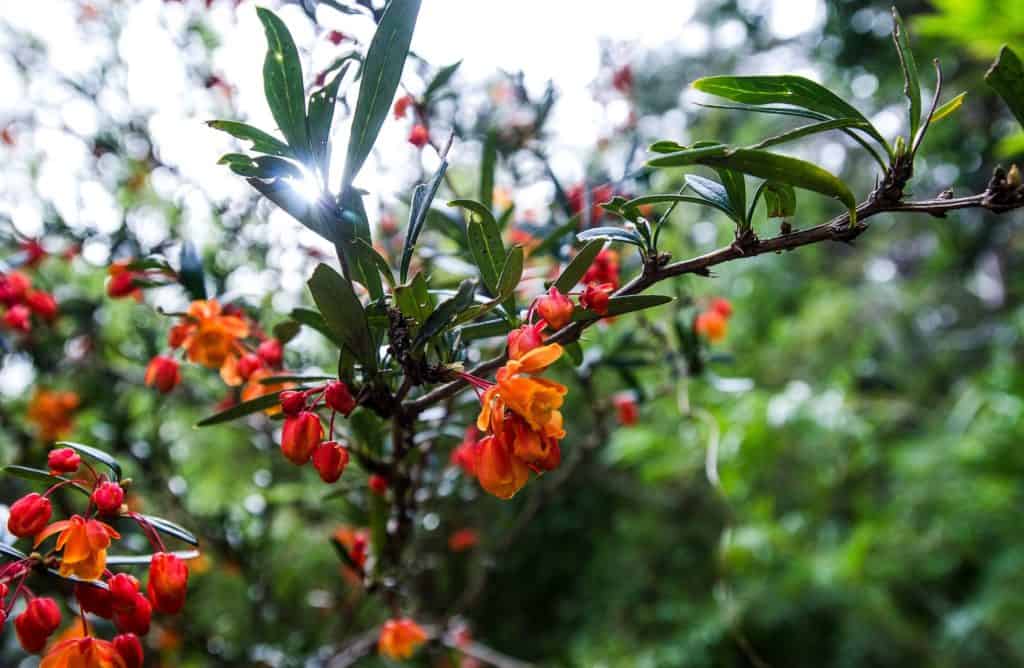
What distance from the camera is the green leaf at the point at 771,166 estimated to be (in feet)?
1.35

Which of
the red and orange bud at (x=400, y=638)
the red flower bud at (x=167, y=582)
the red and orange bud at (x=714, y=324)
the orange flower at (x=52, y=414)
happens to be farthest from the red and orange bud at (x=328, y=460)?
the orange flower at (x=52, y=414)

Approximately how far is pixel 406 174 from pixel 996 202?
94 centimetres

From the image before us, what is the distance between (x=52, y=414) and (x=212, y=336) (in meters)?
0.77

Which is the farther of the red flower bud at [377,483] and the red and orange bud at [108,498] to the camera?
the red flower bud at [377,483]

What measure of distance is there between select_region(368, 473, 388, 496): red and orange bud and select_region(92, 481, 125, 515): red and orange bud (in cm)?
24

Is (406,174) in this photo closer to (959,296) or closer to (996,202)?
(996,202)

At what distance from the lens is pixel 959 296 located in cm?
304

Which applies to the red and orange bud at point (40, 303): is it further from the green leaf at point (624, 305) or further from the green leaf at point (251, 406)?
the green leaf at point (624, 305)

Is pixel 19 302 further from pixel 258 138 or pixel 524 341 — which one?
pixel 524 341

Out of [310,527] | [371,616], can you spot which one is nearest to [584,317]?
[371,616]

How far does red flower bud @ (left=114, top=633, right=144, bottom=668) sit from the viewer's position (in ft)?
1.64

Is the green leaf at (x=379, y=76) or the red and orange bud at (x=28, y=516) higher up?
the green leaf at (x=379, y=76)

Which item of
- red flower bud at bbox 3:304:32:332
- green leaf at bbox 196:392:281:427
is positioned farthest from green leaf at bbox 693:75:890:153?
red flower bud at bbox 3:304:32:332

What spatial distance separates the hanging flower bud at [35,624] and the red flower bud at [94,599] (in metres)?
0.05
